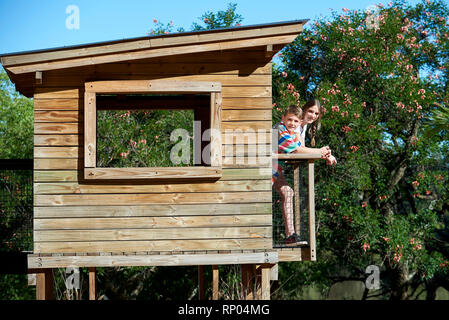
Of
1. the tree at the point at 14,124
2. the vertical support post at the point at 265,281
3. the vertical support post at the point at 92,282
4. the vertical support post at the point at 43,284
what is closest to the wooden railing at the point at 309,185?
the vertical support post at the point at 265,281

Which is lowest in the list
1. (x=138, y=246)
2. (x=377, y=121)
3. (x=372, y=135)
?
(x=138, y=246)

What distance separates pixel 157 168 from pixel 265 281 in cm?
191

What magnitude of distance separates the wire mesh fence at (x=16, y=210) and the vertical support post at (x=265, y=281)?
3.60 metres

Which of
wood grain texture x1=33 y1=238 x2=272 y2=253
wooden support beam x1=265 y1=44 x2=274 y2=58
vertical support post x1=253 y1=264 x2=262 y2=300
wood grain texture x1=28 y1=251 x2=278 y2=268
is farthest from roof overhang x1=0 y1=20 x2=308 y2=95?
vertical support post x1=253 y1=264 x2=262 y2=300

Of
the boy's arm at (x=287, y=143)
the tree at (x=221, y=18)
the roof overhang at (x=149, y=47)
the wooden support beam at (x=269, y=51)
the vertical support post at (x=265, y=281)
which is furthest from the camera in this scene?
the tree at (x=221, y=18)

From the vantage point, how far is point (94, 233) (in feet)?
21.6

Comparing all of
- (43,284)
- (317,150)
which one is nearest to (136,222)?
(43,284)

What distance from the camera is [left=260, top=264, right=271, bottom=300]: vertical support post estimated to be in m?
7.01

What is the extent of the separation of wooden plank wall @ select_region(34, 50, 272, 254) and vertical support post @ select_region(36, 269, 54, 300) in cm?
44

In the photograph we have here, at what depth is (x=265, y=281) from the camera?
7094 mm

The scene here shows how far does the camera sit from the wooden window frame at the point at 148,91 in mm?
6512

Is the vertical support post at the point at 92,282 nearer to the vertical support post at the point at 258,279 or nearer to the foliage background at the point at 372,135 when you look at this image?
the vertical support post at the point at 258,279

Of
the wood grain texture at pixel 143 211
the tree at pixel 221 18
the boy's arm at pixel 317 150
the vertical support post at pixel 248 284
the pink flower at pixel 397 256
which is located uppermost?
the tree at pixel 221 18

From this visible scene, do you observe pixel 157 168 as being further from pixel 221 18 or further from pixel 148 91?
pixel 221 18
